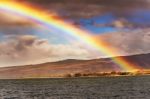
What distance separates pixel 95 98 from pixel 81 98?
12.7 feet

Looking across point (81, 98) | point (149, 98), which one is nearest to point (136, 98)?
point (149, 98)

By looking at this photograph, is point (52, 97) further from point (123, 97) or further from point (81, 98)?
point (123, 97)

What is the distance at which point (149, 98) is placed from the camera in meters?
118

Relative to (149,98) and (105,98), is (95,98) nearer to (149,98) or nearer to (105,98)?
(105,98)

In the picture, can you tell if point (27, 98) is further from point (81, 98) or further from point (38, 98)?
point (81, 98)

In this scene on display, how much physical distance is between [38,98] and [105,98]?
19.2 metres

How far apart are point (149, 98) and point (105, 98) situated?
11.9m

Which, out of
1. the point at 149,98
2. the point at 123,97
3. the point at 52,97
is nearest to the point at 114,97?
the point at 123,97

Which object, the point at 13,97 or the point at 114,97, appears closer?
the point at 114,97

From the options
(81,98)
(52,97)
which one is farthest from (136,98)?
(52,97)

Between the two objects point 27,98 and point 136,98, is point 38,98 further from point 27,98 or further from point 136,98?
point 136,98

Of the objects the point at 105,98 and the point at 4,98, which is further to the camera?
the point at 4,98

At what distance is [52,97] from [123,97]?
21.0 metres

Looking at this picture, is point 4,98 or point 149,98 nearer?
point 149,98
